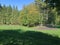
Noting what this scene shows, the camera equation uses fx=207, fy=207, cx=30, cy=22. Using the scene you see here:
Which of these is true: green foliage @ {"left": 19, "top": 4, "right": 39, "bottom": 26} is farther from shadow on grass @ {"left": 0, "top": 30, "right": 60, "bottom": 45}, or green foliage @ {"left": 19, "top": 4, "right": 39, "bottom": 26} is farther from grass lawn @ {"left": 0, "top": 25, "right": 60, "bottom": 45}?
shadow on grass @ {"left": 0, "top": 30, "right": 60, "bottom": 45}

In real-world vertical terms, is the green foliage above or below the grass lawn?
above

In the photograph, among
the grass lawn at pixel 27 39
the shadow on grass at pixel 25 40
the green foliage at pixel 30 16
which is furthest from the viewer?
the green foliage at pixel 30 16

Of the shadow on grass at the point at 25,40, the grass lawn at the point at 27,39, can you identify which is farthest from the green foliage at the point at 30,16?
the shadow on grass at the point at 25,40

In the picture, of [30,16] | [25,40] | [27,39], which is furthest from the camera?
[30,16]

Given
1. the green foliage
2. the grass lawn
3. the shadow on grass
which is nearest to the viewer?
the shadow on grass

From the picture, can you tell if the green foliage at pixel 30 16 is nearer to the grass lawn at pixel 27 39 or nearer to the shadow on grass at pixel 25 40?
the grass lawn at pixel 27 39

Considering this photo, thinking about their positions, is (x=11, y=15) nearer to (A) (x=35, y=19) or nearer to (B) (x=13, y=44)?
(A) (x=35, y=19)

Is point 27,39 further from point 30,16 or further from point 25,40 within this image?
point 30,16

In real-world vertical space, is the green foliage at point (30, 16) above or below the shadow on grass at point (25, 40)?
above

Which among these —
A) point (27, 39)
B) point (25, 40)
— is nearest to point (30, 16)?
point (27, 39)

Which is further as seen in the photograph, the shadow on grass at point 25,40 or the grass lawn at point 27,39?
the grass lawn at point 27,39

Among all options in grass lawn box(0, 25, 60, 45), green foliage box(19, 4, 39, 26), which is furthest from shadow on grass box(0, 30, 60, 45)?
green foliage box(19, 4, 39, 26)

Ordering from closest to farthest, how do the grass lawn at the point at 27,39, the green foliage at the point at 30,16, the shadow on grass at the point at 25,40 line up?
the shadow on grass at the point at 25,40
the grass lawn at the point at 27,39
the green foliage at the point at 30,16

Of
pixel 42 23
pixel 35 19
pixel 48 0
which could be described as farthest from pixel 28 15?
pixel 48 0
